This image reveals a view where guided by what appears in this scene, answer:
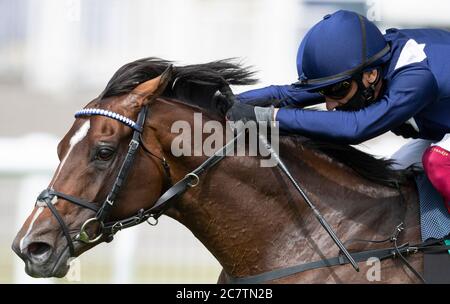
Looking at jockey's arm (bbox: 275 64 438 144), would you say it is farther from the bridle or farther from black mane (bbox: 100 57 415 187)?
the bridle

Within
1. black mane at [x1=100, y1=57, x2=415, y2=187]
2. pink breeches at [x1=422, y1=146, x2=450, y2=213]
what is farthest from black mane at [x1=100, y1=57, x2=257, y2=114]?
pink breeches at [x1=422, y1=146, x2=450, y2=213]

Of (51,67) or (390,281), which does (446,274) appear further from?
(51,67)

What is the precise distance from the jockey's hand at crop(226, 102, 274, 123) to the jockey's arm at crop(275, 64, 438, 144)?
10 centimetres

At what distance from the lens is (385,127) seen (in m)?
3.30

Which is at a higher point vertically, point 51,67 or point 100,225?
point 100,225

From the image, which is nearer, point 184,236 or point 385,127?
point 385,127

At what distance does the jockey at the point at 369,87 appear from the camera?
3.29 m

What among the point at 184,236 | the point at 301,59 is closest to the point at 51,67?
the point at 184,236

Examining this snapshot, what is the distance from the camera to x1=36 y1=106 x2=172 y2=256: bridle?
10.6ft

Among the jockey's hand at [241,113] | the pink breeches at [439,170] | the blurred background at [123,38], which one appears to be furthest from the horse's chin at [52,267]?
the blurred background at [123,38]
